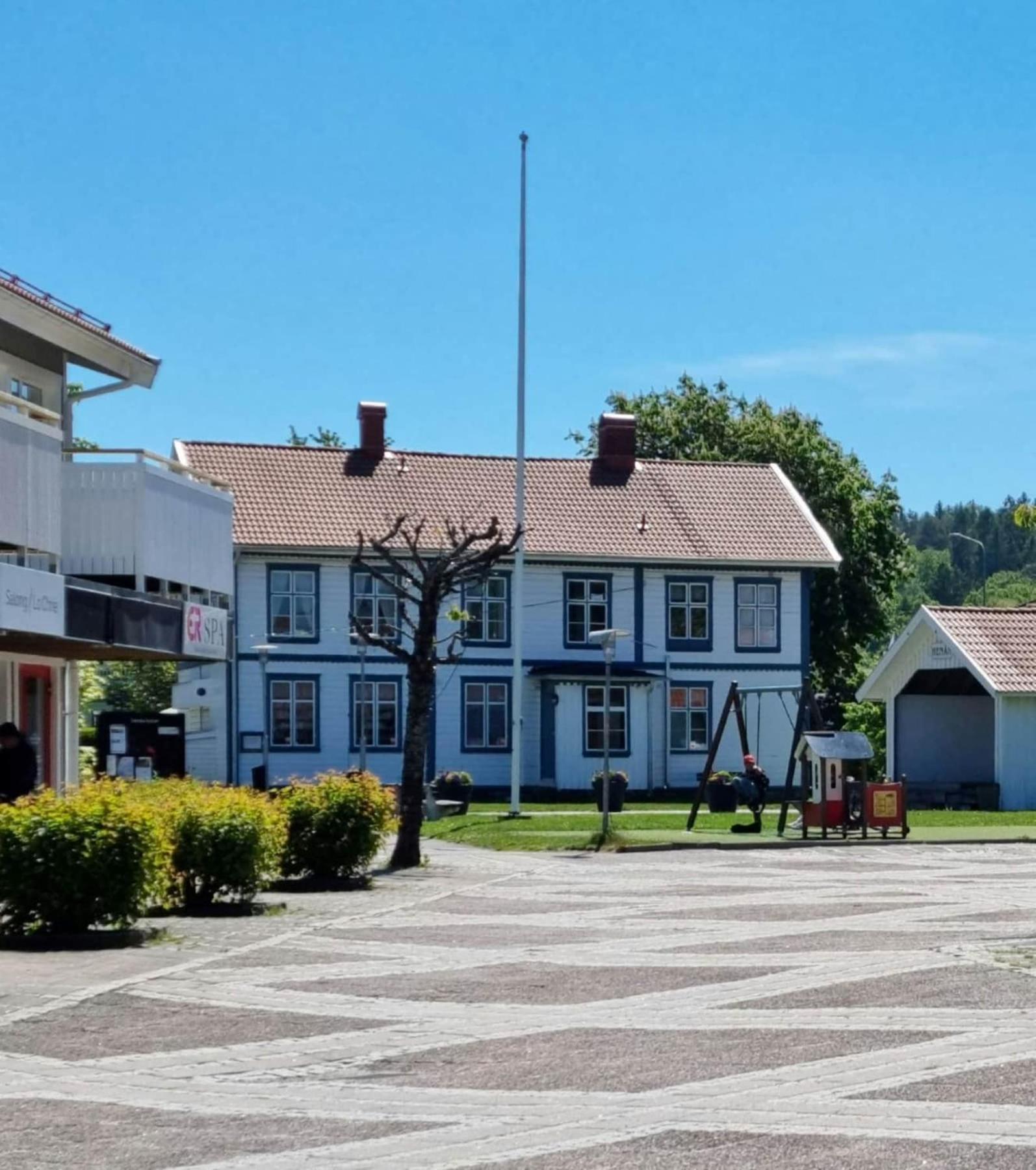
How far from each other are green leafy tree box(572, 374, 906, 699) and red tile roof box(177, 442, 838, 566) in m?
11.0

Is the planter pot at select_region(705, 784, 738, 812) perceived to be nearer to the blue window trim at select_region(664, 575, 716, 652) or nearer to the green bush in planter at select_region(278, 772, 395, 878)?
the blue window trim at select_region(664, 575, 716, 652)

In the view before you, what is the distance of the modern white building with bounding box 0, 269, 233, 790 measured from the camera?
21.5 m

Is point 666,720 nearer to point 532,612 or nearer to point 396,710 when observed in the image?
point 532,612

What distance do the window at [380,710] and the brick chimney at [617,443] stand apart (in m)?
9.49

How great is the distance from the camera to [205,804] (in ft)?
61.6

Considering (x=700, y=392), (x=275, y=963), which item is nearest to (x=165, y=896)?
(x=275, y=963)

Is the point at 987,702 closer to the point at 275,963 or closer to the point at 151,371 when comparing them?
the point at 151,371

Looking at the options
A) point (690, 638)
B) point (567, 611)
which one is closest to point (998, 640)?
point (690, 638)

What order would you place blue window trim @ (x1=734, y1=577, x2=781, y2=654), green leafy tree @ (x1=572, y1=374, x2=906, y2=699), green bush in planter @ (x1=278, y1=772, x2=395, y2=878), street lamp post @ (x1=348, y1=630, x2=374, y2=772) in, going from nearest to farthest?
green bush in planter @ (x1=278, y1=772, x2=395, y2=878), street lamp post @ (x1=348, y1=630, x2=374, y2=772), blue window trim @ (x1=734, y1=577, x2=781, y2=654), green leafy tree @ (x1=572, y1=374, x2=906, y2=699)

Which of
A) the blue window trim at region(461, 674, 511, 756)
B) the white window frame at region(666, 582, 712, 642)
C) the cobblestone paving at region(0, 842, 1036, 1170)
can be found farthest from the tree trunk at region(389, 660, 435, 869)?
the white window frame at region(666, 582, 712, 642)

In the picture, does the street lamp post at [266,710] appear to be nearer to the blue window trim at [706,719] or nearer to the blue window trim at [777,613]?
the blue window trim at [706,719]

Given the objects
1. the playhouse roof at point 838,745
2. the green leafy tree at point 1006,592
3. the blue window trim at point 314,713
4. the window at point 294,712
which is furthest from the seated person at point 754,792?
the green leafy tree at point 1006,592

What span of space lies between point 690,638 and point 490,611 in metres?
5.42

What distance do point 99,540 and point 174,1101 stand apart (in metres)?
15.0
